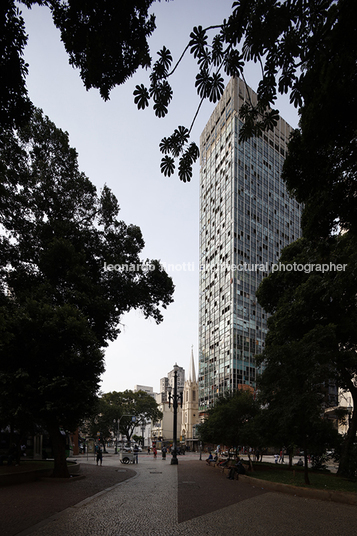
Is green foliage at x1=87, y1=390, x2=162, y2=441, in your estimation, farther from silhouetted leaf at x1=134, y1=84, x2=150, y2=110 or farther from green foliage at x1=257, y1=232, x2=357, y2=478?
silhouetted leaf at x1=134, y1=84, x2=150, y2=110

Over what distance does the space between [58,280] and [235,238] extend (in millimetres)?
58083

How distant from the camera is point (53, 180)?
22047 mm

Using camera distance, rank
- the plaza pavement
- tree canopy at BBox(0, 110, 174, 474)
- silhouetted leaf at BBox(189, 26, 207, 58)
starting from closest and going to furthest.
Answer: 1. silhouetted leaf at BBox(189, 26, 207, 58)
2. the plaza pavement
3. tree canopy at BBox(0, 110, 174, 474)

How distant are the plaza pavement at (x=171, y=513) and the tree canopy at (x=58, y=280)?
404 centimetres

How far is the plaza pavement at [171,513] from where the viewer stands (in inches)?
315

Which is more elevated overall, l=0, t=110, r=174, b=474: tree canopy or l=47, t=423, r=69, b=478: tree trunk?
l=0, t=110, r=174, b=474: tree canopy

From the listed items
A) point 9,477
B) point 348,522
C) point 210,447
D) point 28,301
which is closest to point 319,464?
point 348,522

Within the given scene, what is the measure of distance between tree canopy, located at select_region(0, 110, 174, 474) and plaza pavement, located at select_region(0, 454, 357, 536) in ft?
13.3

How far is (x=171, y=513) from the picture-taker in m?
9.95

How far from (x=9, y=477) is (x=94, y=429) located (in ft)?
177

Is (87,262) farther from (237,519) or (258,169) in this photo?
(258,169)

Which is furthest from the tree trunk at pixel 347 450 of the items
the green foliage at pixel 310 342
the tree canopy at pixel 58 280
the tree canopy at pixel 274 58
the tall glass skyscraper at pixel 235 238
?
the tall glass skyscraper at pixel 235 238

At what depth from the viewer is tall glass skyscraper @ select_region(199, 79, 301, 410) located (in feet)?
240

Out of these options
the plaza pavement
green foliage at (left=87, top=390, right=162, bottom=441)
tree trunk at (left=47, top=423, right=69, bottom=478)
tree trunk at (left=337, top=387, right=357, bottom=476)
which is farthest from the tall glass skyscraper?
the plaza pavement
